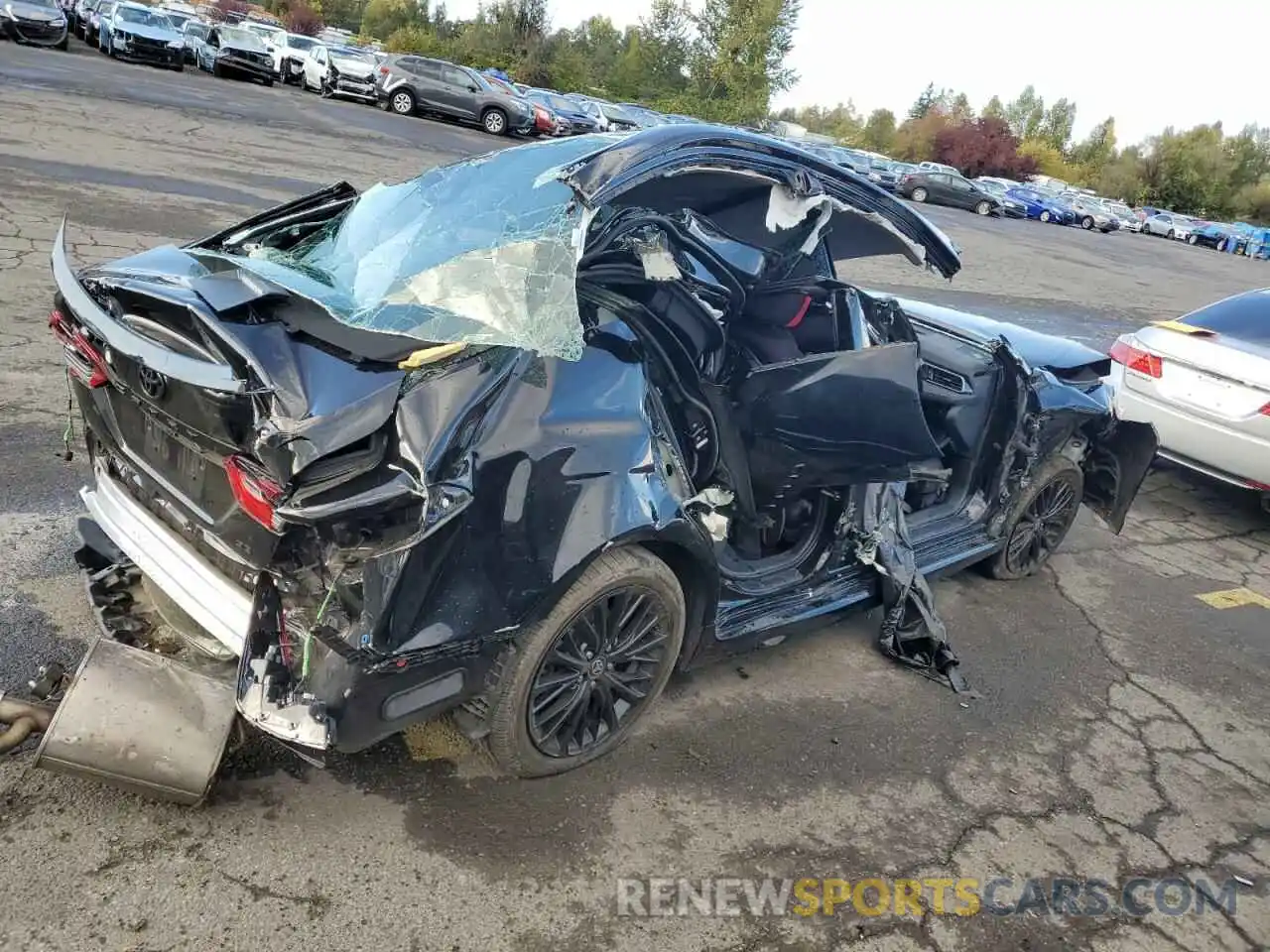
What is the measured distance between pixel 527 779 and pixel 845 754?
47.5 inches

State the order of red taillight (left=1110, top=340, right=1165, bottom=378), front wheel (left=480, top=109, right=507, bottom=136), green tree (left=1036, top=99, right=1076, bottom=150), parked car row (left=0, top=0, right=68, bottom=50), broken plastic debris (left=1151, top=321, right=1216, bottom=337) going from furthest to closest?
1. green tree (left=1036, top=99, right=1076, bottom=150)
2. front wheel (left=480, top=109, right=507, bottom=136)
3. parked car row (left=0, top=0, right=68, bottom=50)
4. red taillight (left=1110, top=340, right=1165, bottom=378)
5. broken plastic debris (left=1151, top=321, right=1216, bottom=337)

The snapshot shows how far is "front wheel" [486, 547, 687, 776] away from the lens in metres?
2.75

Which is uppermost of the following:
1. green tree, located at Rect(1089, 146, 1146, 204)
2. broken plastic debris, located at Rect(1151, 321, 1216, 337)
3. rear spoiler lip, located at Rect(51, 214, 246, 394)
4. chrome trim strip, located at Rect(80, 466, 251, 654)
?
green tree, located at Rect(1089, 146, 1146, 204)

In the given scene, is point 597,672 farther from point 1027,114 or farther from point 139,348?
point 1027,114

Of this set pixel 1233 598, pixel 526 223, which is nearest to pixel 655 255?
pixel 526 223

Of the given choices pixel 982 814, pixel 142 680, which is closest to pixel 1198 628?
pixel 982 814

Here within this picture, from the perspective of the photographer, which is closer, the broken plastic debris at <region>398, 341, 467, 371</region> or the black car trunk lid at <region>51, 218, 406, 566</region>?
the black car trunk lid at <region>51, 218, 406, 566</region>

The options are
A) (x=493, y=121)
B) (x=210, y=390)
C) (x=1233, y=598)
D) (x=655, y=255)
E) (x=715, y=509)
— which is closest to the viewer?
(x=210, y=390)

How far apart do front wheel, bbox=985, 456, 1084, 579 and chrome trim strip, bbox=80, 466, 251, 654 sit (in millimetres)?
3756

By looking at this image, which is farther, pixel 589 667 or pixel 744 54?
pixel 744 54

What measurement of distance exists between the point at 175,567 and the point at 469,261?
1214mm

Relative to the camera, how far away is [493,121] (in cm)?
2847

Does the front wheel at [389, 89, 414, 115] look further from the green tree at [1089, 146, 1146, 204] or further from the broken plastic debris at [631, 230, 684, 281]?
the green tree at [1089, 146, 1146, 204]

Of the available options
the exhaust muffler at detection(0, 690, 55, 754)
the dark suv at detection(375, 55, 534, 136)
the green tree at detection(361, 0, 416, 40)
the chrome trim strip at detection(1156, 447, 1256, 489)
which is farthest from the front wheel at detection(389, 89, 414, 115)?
the green tree at detection(361, 0, 416, 40)
